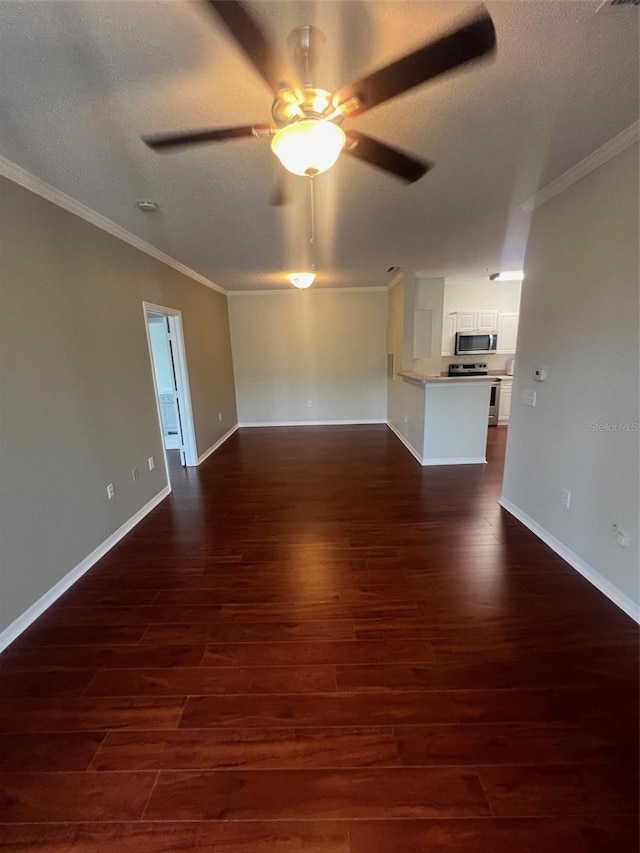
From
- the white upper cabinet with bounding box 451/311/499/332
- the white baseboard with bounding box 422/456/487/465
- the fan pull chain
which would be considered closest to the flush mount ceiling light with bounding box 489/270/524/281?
the white upper cabinet with bounding box 451/311/499/332

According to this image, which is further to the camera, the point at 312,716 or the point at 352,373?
the point at 352,373

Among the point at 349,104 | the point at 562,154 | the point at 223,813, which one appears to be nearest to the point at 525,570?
the point at 223,813

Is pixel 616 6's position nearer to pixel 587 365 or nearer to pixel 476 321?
pixel 587 365

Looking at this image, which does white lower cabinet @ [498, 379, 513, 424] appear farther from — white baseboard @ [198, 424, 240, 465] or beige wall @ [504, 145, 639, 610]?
white baseboard @ [198, 424, 240, 465]

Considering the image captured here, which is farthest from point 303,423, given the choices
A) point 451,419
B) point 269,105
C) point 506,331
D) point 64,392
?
point 269,105

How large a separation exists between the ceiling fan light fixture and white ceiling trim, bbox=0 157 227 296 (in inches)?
67.8

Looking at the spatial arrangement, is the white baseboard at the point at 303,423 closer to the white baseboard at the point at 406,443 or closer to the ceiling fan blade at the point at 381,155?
the white baseboard at the point at 406,443

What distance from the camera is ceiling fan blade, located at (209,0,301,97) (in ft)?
3.11

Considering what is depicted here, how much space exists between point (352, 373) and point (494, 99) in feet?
17.2

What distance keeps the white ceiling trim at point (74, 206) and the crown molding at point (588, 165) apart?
332cm

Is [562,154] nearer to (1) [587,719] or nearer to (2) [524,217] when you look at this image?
(2) [524,217]

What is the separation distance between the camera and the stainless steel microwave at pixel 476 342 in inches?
244

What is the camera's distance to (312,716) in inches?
58.4

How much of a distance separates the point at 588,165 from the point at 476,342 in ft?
14.0
